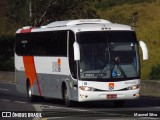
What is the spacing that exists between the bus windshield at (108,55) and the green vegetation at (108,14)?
728 inches

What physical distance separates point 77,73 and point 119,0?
69455mm

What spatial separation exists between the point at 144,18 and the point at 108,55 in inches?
2144

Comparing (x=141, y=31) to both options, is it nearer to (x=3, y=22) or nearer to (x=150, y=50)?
(x=150, y=50)

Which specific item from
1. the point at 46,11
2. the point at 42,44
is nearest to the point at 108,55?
the point at 42,44

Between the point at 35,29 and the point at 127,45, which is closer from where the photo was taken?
the point at 127,45

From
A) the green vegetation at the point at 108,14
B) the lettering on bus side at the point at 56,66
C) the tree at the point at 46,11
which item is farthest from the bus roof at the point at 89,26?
the tree at the point at 46,11

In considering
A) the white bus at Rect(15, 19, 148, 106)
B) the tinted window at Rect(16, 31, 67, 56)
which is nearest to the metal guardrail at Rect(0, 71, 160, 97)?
the tinted window at Rect(16, 31, 67, 56)

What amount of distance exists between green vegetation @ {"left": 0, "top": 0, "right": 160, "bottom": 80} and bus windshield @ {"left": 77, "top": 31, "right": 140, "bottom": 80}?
18484 millimetres

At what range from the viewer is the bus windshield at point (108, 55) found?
23.8 meters

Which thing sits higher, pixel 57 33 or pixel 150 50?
pixel 57 33

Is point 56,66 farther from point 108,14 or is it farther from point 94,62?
point 108,14

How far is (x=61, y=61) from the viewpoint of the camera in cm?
2578

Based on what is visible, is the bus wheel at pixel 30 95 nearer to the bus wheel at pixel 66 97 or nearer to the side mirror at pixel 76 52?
the bus wheel at pixel 66 97

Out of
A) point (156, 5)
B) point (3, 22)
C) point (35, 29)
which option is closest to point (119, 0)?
point (156, 5)
